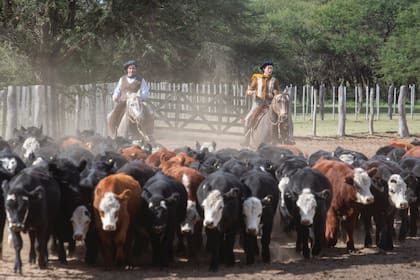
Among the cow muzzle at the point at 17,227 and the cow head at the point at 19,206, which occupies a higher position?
the cow head at the point at 19,206

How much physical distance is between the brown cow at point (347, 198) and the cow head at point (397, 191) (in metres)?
0.31

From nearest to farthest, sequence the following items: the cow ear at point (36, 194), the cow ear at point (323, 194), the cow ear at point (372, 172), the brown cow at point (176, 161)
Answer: the cow ear at point (36, 194) < the cow ear at point (323, 194) < the cow ear at point (372, 172) < the brown cow at point (176, 161)

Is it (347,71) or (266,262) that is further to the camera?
(347,71)

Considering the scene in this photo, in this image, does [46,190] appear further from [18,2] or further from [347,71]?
[347,71]

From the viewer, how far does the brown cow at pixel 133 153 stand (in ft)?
42.7

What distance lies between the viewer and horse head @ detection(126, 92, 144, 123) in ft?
57.1

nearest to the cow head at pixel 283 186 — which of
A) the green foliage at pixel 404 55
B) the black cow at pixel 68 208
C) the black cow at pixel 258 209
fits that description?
the black cow at pixel 258 209

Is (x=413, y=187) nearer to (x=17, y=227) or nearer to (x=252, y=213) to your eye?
(x=252, y=213)

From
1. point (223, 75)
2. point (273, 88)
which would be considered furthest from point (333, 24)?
point (273, 88)

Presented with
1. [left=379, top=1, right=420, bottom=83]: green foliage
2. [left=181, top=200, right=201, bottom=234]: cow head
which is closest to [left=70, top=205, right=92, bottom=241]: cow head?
[left=181, top=200, right=201, bottom=234]: cow head

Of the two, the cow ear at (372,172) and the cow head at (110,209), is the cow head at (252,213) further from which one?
the cow ear at (372,172)

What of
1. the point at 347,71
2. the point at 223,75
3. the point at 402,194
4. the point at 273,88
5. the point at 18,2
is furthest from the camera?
the point at 347,71

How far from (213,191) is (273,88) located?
28.8 feet

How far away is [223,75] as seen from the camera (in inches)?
1693
